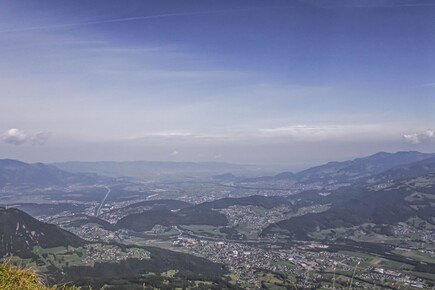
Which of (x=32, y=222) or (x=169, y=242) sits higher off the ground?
(x=32, y=222)

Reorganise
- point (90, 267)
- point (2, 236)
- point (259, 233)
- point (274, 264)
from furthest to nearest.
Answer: point (259, 233), point (2, 236), point (274, 264), point (90, 267)

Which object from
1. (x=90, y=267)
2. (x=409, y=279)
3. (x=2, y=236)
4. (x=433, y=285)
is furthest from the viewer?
(x=2, y=236)

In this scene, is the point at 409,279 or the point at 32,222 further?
the point at 32,222

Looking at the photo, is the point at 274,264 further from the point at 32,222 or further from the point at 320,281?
the point at 32,222

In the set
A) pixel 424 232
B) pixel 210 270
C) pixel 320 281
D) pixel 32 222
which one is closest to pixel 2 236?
pixel 32 222

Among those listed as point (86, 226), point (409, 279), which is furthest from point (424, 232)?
point (86, 226)

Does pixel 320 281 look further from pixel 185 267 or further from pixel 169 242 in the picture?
pixel 169 242
